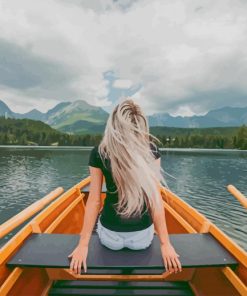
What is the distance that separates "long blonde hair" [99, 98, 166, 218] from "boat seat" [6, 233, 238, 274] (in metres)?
0.67

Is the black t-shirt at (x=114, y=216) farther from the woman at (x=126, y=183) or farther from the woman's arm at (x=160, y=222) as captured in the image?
the woman's arm at (x=160, y=222)

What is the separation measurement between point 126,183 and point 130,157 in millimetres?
316

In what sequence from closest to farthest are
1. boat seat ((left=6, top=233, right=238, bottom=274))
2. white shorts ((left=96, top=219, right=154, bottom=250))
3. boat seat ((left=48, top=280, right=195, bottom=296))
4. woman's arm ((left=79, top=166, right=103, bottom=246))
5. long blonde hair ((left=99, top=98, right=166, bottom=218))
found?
long blonde hair ((left=99, top=98, right=166, bottom=218))
woman's arm ((left=79, top=166, right=103, bottom=246))
boat seat ((left=6, top=233, right=238, bottom=274))
white shorts ((left=96, top=219, right=154, bottom=250))
boat seat ((left=48, top=280, right=195, bottom=296))

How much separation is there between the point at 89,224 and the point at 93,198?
0.32 metres

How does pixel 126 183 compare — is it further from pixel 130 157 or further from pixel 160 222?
pixel 160 222

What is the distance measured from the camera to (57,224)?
6277mm

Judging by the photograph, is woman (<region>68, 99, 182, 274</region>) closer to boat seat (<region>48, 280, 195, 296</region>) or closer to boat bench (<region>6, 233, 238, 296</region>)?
boat bench (<region>6, 233, 238, 296</region>)

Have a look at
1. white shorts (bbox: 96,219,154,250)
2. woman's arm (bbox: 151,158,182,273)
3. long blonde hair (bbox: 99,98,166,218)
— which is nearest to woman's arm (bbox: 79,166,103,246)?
long blonde hair (bbox: 99,98,166,218)

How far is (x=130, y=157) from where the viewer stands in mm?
3227

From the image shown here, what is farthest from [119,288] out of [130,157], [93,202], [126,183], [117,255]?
[130,157]

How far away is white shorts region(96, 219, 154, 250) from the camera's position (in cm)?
363

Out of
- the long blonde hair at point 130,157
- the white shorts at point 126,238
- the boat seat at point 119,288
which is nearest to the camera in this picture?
the long blonde hair at point 130,157

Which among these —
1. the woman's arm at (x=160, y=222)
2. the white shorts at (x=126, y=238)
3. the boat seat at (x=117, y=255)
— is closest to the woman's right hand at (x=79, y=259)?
the boat seat at (x=117, y=255)

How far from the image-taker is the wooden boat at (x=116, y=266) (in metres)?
3.61
